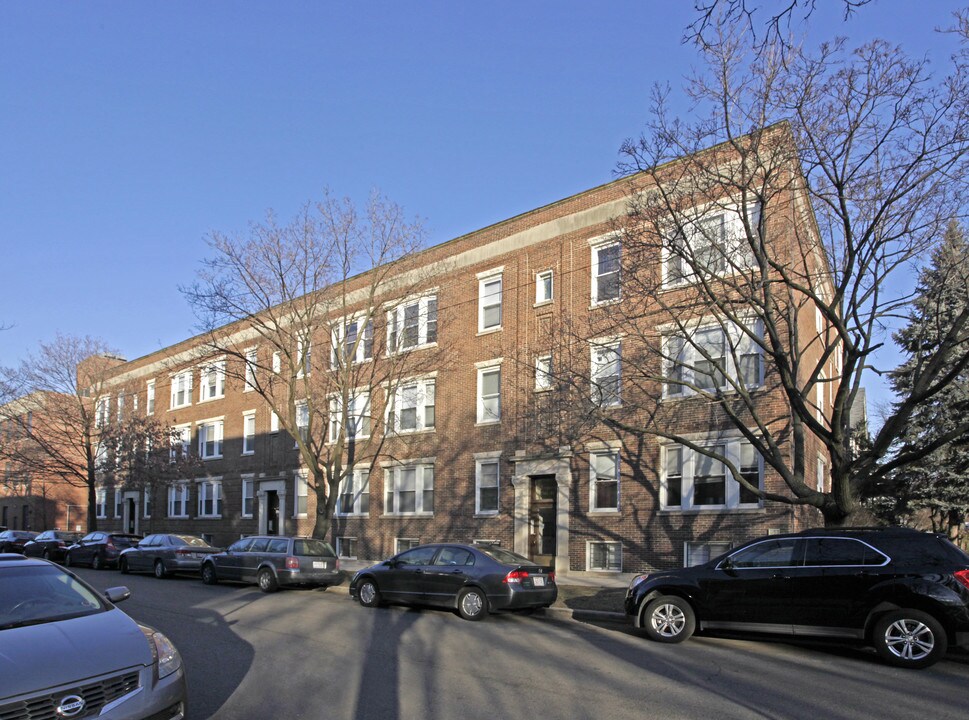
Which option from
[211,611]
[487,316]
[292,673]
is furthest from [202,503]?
[292,673]

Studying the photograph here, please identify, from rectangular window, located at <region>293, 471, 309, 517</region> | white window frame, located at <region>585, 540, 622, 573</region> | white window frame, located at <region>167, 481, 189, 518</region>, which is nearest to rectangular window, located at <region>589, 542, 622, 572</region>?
white window frame, located at <region>585, 540, 622, 573</region>

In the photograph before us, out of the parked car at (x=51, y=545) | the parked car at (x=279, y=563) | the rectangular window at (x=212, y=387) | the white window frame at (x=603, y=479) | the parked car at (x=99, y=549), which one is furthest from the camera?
the rectangular window at (x=212, y=387)

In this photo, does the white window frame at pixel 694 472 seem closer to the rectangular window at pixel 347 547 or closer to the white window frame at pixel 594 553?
the white window frame at pixel 594 553

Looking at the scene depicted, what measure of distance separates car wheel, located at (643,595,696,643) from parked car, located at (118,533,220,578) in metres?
14.5

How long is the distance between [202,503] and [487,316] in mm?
20801

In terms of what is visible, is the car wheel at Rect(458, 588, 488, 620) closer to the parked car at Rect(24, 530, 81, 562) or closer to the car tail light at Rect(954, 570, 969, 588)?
the car tail light at Rect(954, 570, 969, 588)

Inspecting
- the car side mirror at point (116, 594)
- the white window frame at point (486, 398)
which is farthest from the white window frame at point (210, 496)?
the car side mirror at point (116, 594)

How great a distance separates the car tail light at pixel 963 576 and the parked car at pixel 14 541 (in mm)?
32855

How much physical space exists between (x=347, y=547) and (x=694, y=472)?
48.3 ft

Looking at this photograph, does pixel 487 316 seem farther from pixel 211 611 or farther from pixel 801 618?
pixel 801 618

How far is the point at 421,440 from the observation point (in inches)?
1062

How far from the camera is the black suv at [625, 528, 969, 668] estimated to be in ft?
30.3

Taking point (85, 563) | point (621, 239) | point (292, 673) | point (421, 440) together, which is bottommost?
point (85, 563)

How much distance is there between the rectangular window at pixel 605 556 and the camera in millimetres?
21141
